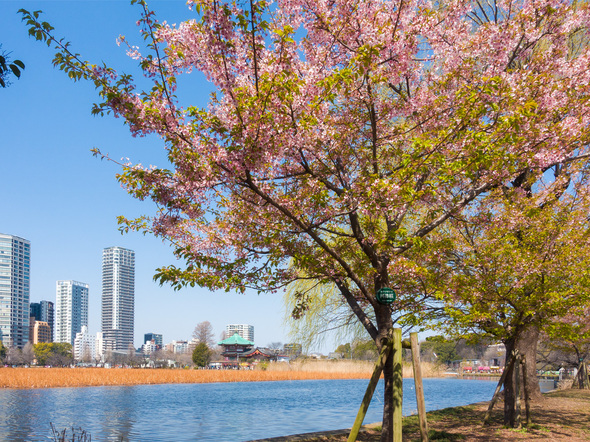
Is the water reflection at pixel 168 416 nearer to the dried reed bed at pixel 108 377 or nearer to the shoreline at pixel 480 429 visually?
the shoreline at pixel 480 429

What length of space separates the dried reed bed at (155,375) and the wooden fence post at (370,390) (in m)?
32.9

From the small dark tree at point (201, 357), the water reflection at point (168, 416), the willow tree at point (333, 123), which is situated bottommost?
the small dark tree at point (201, 357)

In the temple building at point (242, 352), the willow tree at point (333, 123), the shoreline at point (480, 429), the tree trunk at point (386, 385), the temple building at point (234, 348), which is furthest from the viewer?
the temple building at point (234, 348)

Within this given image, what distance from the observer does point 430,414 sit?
14.4m

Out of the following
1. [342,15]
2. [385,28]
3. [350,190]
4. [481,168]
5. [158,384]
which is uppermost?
[342,15]

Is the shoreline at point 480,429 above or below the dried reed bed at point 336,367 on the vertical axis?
above

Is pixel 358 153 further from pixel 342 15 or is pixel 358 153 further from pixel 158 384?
pixel 158 384

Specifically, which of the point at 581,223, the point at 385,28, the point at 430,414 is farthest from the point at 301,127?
the point at 430,414

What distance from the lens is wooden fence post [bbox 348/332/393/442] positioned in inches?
247

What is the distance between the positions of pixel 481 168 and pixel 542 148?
4.12ft

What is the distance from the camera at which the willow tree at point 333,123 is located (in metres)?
5.96

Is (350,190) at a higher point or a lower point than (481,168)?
lower

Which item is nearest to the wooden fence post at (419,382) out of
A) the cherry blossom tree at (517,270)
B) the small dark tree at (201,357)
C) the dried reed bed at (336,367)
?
the cherry blossom tree at (517,270)

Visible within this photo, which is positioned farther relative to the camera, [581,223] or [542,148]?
[581,223]
